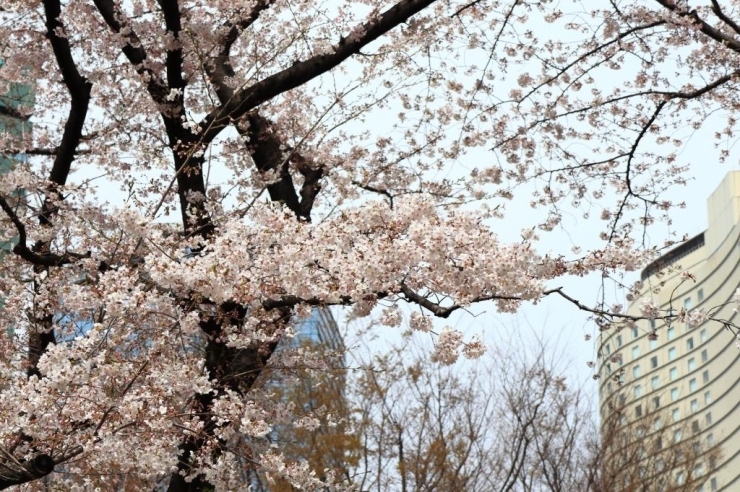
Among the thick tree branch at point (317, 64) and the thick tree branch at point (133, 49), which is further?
the thick tree branch at point (133, 49)

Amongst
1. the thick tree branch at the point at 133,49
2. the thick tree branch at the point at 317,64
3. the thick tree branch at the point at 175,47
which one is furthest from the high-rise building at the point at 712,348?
the thick tree branch at the point at 175,47

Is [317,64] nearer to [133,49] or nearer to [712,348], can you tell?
[133,49]

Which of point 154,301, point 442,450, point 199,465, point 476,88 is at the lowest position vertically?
point 199,465

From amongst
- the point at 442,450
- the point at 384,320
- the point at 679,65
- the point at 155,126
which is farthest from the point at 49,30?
the point at 442,450

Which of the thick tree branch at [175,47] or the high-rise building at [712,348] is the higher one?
the high-rise building at [712,348]

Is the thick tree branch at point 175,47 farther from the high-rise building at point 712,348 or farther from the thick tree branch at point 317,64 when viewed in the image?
the high-rise building at point 712,348

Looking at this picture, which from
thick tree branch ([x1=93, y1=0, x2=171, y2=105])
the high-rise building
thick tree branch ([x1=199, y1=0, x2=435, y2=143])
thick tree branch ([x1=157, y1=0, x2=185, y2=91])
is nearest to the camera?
thick tree branch ([x1=157, y1=0, x2=185, y2=91])

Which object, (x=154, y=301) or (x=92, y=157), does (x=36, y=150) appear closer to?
→ (x=92, y=157)

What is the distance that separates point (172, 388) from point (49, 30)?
2.81m

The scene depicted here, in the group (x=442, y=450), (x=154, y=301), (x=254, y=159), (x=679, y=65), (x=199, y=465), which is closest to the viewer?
(x=154, y=301)

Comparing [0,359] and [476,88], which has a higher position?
[476,88]

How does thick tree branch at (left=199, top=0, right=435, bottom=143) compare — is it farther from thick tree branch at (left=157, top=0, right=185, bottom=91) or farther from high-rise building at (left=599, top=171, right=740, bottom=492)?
high-rise building at (left=599, top=171, right=740, bottom=492)

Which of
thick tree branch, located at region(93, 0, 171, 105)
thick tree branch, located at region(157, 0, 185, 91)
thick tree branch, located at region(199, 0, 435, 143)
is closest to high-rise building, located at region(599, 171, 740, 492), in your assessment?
thick tree branch, located at region(199, 0, 435, 143)

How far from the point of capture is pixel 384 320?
531 cm
